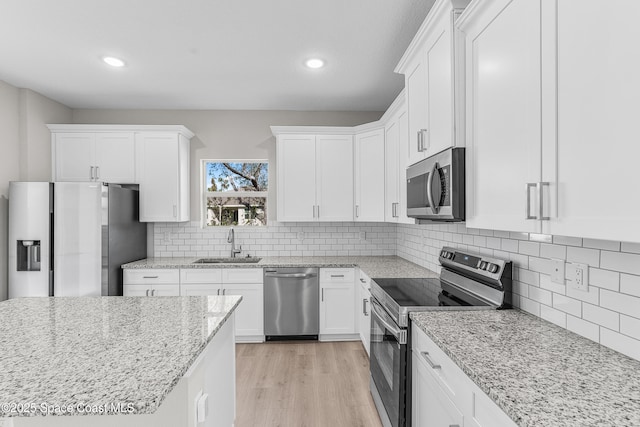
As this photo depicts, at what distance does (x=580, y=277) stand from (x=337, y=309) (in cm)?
253

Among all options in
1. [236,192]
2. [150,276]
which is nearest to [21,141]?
[150,276]

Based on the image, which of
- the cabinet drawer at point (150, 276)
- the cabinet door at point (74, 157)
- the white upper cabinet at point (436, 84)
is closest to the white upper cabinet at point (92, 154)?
the cabinet door at point (74, 157)

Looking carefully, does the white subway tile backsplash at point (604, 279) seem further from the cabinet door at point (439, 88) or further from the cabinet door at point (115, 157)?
the cabinet door at point (115, 157)

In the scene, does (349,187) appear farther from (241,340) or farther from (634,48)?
(634,48)

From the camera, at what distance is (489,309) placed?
1802 millimetres

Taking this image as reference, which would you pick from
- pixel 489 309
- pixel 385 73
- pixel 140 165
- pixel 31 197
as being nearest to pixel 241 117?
pixel 140 165

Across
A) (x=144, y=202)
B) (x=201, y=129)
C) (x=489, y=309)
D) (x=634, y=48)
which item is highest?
(x=201, y=129)

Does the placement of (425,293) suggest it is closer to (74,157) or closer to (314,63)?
(314,63)

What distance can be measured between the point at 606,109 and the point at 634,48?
0.47ft

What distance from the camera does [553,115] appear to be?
3.63 ft

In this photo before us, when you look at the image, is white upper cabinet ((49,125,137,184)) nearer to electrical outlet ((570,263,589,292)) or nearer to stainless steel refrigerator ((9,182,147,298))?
stainless steel refrigerator ((9,182,147,298))

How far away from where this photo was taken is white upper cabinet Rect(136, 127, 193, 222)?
3.86 m

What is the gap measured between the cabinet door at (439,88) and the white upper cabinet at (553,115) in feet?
0.31

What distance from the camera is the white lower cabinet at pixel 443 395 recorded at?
1.12 metres
